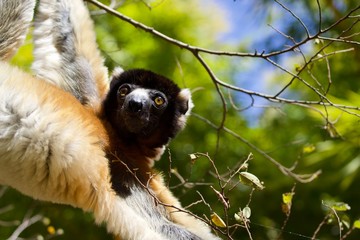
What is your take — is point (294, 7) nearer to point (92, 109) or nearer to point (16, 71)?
point (92, 109)

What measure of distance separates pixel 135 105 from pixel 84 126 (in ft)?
2.33

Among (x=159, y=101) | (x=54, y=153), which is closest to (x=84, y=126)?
(x=54, y=153)

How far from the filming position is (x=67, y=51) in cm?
443

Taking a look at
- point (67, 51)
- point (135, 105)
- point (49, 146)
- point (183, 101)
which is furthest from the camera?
point (183, 101)

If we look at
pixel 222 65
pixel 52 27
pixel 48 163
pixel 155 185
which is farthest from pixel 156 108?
pixel 222 65

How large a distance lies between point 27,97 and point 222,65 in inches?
275

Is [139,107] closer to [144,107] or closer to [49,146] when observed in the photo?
[144,107]

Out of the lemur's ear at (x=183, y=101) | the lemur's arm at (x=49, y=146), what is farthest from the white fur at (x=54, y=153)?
the lemur's ear at (x=183, y=101)

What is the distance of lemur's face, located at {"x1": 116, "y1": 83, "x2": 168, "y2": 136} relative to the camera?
407cm

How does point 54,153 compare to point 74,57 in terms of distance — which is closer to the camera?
point 54,153

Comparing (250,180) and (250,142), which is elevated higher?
(250,180)

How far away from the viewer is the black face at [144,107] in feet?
13.4

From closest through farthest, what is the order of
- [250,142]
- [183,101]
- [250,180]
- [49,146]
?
1. [250,180]
2. [49,146]
3. [183,101]
4. [250,142]

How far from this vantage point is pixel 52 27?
4352mm
